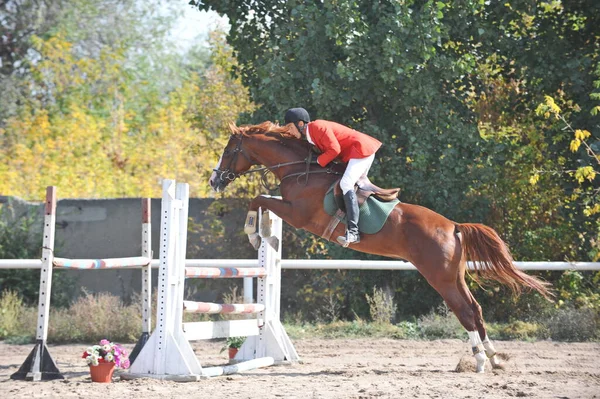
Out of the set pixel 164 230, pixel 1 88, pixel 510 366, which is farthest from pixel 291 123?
pixel 1 88

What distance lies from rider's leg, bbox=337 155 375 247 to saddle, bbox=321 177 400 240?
13 centimetres

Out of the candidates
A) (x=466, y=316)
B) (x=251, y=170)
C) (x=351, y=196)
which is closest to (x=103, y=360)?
(x=251, y=170)

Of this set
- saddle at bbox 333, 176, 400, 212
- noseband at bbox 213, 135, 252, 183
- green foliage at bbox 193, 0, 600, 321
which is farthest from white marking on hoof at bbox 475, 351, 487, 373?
green foliage at bbox 193, 0, 600, 321

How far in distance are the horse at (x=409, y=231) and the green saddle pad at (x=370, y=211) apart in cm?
8

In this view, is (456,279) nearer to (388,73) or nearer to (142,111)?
(388,73)

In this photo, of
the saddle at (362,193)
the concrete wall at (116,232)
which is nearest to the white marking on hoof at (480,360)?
the saddle at (362,193)

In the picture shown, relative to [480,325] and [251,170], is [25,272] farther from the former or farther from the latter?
[480,325]

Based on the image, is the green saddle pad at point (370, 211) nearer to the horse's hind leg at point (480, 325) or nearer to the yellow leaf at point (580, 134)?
the horse's hind leg at point (480, 325)

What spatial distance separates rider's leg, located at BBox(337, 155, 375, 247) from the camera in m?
7.55

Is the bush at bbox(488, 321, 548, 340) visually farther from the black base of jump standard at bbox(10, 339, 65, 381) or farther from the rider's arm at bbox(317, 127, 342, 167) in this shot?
the black base of jump standard at bbox(10, 339, 65, 381)

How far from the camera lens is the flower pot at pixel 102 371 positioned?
7012 mm

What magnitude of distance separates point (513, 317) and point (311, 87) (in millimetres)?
4534

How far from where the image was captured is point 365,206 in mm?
7730

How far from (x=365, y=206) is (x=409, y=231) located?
1.55ft
